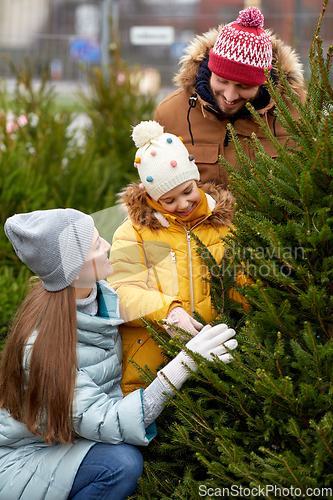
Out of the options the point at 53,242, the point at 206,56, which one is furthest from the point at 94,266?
the point at 206,56

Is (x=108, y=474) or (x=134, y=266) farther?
(x=134, y=266)

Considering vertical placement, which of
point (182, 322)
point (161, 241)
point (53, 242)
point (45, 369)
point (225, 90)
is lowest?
point (45, 369)

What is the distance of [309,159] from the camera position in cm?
151

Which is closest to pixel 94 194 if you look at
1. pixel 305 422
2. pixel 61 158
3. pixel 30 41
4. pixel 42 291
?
pixel 61 158

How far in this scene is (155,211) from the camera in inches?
90.9

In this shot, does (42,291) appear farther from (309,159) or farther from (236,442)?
(309,159)

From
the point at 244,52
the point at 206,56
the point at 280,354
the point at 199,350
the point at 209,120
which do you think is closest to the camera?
the point at 280,354

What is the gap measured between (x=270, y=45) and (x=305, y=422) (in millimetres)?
1951

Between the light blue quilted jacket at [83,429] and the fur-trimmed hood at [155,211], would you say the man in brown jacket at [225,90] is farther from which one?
the light blue quilted jacket at [83,429]

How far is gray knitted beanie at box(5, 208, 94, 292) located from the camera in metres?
1.88

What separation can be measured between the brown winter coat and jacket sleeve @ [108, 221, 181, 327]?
0.65 meters

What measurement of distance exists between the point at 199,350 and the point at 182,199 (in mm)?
743

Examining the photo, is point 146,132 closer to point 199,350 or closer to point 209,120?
point 209,120

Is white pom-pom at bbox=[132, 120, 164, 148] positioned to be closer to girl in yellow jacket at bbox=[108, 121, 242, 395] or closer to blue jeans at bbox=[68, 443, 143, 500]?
girl in yellow jacket at bbox=[108, 121, 242, 395]
